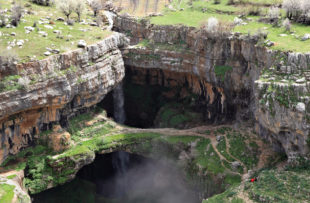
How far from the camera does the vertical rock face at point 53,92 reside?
26781mm

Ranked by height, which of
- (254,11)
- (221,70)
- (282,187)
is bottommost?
(282,187)

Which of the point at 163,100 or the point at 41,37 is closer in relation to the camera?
the point at 41,37

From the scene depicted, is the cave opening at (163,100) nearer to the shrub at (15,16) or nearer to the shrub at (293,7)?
the shrub at (293,7)

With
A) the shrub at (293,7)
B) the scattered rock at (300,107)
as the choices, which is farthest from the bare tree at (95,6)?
the scattered rock at (300,107)

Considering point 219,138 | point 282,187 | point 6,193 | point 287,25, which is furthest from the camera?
point 219,138

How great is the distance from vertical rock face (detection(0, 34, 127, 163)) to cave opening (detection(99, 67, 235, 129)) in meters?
5.73

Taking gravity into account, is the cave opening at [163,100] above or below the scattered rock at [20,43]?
below

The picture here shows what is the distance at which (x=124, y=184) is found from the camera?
111ft

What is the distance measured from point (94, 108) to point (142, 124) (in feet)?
26.8

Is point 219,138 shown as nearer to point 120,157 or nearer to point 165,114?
point 165,114

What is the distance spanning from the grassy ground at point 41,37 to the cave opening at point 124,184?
11.9 meters

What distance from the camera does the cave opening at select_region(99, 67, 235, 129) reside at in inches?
1453

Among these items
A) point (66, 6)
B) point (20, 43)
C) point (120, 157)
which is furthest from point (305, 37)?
point (66, 6)

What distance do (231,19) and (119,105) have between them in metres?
16.1
